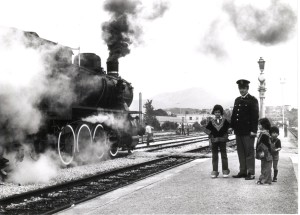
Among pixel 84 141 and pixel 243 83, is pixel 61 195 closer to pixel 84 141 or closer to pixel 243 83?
pixel 243 83

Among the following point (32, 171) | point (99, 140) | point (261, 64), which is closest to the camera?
point (32, 171)

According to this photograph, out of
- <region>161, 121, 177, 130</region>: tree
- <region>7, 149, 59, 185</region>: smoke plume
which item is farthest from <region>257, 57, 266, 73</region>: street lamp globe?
<region>161, 121, 177, 130</region>: tree

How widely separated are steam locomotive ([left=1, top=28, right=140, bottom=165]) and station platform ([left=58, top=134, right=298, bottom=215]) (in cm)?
324

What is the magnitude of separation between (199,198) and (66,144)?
19.6ft

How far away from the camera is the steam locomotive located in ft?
30.8

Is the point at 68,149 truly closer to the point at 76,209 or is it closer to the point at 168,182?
the point at 168,182

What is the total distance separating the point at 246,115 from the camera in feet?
24.8

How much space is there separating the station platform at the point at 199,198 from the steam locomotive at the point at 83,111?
324 centimetres

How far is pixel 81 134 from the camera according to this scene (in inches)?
467

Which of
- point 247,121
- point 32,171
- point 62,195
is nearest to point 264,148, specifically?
point 247,121

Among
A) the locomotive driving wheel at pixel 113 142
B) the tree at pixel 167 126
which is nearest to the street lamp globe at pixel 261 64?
the locomotive driving wheel at pixel 113 142


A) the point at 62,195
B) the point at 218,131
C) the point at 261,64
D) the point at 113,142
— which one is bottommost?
the point at 62,195

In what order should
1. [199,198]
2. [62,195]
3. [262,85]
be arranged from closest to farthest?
[199,198] → [62,195] → [262,85]

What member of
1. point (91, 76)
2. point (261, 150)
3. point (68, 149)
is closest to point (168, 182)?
point (261, 150)
